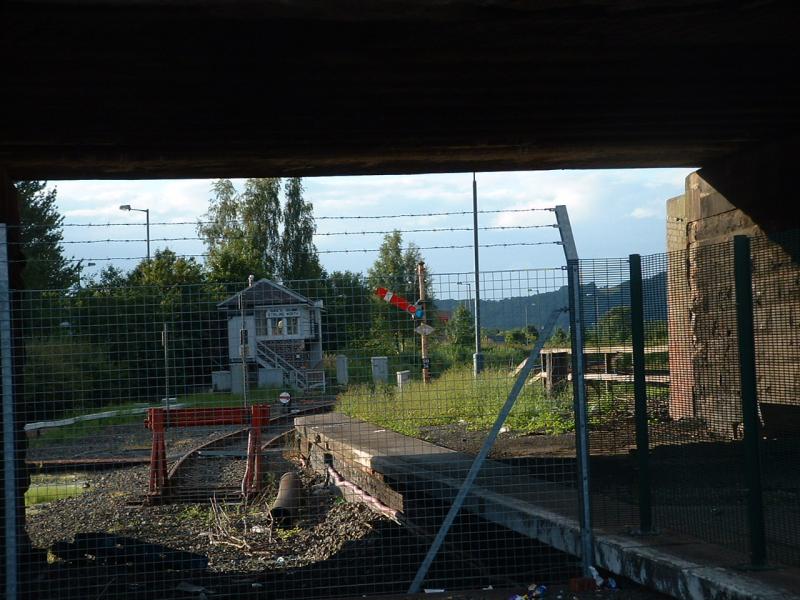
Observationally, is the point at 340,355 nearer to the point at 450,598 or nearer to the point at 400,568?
the point at 450,598

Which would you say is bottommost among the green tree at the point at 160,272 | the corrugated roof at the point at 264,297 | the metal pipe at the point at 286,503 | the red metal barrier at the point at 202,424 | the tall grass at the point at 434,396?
the metal pipe at the point at 286,503

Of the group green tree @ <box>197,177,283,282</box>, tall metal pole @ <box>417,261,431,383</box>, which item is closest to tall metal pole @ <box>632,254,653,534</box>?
tall metal pole @ <box>417,261,431,383</box>

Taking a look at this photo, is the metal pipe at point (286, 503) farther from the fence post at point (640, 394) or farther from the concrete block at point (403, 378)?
the fence post at point (640, 394)

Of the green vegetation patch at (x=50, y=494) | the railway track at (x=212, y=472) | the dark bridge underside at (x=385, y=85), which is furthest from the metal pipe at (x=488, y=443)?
the green vegetation patch at (x=50, y=494)

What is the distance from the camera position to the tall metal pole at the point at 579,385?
645cm

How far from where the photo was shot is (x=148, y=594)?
7277mm

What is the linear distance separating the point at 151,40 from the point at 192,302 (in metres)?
2.05

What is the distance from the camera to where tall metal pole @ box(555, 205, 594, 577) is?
21.1 ft

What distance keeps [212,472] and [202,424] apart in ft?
20.7

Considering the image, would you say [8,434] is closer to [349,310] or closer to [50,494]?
[349,310]

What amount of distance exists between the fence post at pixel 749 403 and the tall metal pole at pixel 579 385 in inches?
45.5

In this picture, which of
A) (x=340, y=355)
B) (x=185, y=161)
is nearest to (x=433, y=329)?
(x=340, y=355)

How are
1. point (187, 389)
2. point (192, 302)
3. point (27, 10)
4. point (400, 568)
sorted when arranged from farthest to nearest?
point (400, 568)
point (187, 389)
point (192, 302)
point (27, 10)

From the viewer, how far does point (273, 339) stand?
23.1 feet
